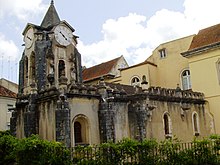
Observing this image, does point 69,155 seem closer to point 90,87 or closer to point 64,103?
point 64,103

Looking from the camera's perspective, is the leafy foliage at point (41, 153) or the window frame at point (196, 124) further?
the window frame at point (196, 124)

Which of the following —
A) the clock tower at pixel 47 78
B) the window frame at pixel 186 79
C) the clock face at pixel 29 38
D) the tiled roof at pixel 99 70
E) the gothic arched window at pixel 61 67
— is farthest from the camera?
the tiled roof at pixel 99 70

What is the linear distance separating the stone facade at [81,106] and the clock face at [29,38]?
0.88 feet

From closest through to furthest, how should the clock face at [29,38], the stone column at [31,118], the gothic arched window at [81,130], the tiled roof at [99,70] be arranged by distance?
the gothic arched window at [81,130]
the stone column at [31,118]
the clock face at [29,38]
the tiled roof at [99,70]

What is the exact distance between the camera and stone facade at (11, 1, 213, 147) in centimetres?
1905

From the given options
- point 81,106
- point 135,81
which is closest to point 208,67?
point 135,81

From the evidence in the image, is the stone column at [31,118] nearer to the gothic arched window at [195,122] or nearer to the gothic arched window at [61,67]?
the gothic arched window at [61,67]

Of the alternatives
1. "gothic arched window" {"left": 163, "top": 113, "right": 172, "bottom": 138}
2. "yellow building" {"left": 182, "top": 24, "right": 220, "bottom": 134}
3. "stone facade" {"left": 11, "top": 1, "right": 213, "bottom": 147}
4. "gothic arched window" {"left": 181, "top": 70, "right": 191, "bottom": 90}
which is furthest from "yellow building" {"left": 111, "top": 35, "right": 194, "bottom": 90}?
"gothic arched window" {"left": 163, "top": 113, "right": 172, "bottom": 138}

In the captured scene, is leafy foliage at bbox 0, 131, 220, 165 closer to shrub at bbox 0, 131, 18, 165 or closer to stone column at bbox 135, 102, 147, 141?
shrub at bbox 0, 131, 18, 165

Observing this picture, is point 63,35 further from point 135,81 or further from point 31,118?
point 135,81

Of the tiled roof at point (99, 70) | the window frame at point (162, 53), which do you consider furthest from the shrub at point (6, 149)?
the window frame at point (162, 53)

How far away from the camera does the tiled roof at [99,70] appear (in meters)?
36.4

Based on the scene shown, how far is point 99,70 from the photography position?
37500 millimetres

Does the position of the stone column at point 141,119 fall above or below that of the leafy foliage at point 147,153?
above
